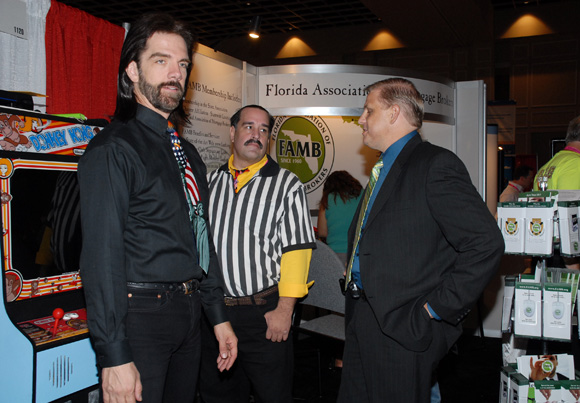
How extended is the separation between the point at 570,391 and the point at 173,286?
6.50 ft

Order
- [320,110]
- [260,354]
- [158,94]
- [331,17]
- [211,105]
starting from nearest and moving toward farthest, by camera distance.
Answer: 1. [158,94]
2. [260,354]
3. [211,105]
4. [320,110]
5. [331,17]

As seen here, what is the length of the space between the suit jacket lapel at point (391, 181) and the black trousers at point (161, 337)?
73cm

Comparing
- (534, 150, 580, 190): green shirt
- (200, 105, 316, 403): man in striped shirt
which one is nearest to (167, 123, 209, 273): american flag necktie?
(200, 105, 316, 403): man in striped shirt

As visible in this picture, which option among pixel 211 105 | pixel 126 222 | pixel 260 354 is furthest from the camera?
pixel 211 105

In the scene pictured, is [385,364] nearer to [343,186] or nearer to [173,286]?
[173,286]

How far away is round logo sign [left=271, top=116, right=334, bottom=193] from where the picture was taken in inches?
207

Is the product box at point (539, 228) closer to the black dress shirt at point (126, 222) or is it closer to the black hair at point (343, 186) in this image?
the black dress shirt at point (126, 222)

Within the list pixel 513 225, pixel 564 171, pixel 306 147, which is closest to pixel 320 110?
pixel 306 147

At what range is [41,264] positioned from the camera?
164 cm

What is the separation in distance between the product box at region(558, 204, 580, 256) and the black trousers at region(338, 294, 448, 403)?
3.24 ft

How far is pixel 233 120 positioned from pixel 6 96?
1.10m

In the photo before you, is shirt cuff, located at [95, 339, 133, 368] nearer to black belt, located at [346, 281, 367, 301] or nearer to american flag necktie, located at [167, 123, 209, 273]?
american flag necktie, located at [167, 123, 209, 273]

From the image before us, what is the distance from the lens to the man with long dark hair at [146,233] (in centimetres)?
120

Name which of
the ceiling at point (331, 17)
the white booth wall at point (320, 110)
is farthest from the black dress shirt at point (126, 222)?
the ceiling at point (331, 17)
